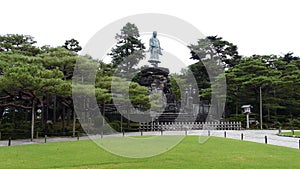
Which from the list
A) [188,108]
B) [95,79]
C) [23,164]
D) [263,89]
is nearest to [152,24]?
Result: [23,164]

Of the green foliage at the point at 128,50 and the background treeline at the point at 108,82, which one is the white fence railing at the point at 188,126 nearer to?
the background treeline at the point at 108,82

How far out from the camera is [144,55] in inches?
1661

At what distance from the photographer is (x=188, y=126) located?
3166 centimetres

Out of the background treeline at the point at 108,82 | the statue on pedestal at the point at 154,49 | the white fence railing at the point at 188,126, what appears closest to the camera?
the background treeline at the point at 108,82

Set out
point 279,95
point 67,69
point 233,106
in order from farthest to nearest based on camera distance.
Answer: point 233,106 → point 279,95 → point 67,69

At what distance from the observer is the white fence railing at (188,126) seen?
101 feet

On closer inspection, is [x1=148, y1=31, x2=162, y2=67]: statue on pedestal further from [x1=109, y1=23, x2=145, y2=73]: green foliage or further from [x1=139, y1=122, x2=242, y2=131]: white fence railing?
[x1=139, y1=122, x2=242, y2=131]: white fence railing

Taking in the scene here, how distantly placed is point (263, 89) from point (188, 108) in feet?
30.4

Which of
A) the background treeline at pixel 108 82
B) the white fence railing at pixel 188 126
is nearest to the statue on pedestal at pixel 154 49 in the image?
the background treeline at pixel 108 82

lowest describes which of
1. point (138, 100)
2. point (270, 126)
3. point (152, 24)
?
point (270, 126)

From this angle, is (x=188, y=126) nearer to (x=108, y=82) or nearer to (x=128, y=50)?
(x=108, y=82)

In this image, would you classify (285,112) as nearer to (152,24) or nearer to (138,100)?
(138,100)

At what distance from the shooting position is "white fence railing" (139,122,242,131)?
30.8 metres

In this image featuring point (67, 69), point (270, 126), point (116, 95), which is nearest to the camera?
point (67, 69)
